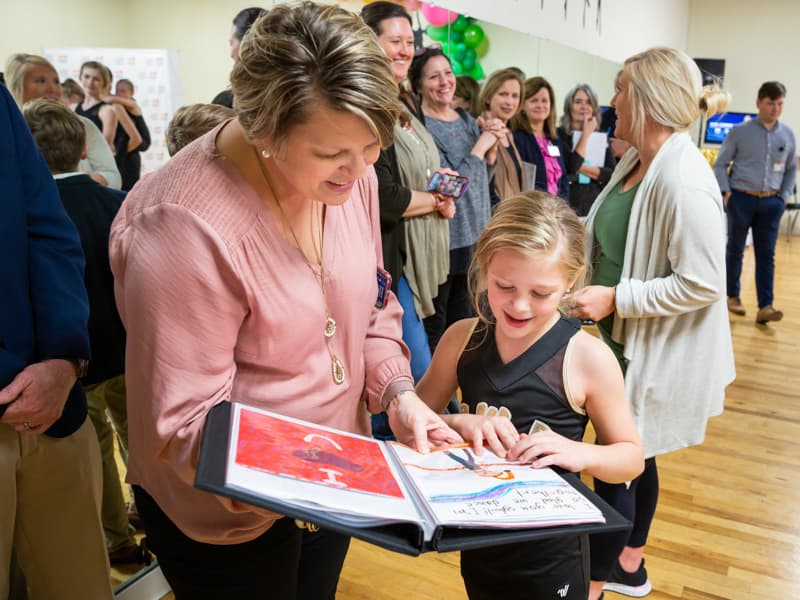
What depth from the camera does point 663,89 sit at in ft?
5.74

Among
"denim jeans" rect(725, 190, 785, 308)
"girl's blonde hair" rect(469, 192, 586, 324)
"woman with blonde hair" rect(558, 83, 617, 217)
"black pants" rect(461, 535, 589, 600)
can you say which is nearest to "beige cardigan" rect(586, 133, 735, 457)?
"girl's blonde hair" rect(469, 192, 586, 324)

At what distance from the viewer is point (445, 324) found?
9.84 feet

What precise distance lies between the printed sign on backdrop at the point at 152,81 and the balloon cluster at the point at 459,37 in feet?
5.50

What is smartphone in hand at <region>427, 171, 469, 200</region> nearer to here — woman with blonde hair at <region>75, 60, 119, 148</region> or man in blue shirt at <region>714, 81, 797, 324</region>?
woman with blonde hair at <region>75, 60, 119, 148</region>

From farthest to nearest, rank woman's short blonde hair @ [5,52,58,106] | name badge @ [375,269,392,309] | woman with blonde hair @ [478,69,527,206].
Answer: woman with blonde hair @ [478,69,527,206], woman's short blonde hair @ [5,52,58,106], name badge @ [375,269,392,309]

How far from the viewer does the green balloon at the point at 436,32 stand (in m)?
3.30

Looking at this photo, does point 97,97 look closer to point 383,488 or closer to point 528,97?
point 383,488

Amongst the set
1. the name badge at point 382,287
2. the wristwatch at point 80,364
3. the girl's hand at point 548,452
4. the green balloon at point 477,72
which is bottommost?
the girl's hand at point 548,452

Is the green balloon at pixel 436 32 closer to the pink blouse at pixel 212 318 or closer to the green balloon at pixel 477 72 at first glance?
the green balloon at pixel 477 72

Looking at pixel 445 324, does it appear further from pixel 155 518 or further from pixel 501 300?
pixel 155 518

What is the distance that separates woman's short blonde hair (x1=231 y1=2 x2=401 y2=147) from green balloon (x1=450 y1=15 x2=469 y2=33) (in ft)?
9.45

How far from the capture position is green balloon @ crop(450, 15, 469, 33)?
11.5 feet

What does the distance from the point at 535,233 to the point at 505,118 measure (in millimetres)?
2321

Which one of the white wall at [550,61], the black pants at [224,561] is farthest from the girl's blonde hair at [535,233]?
the white wall at [550,61]
